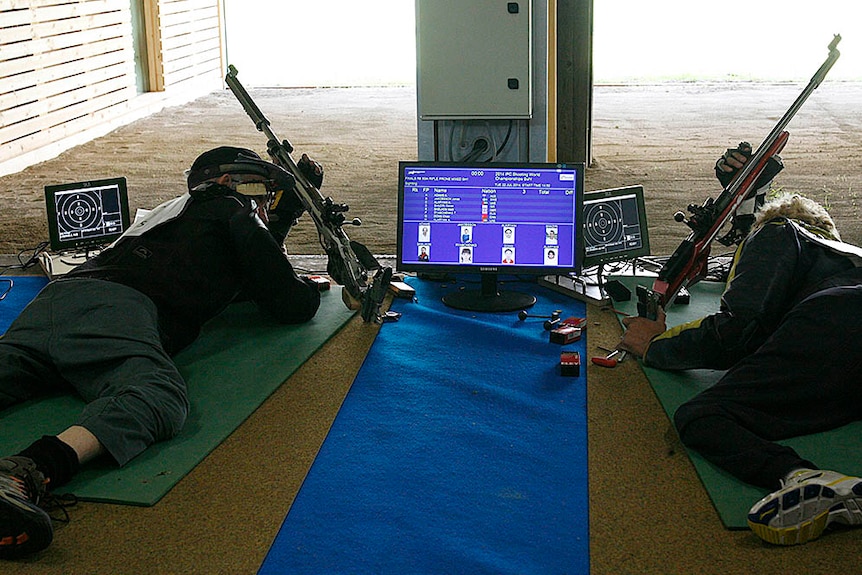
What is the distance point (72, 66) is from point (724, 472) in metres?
8.48

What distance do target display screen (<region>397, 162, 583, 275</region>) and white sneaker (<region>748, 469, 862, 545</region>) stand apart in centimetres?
190

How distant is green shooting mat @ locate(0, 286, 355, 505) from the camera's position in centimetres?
271

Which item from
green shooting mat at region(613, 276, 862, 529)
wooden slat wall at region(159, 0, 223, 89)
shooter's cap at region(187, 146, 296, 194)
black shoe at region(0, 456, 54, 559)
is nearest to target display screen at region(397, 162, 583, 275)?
shooter's cap at region(187, 146, 296, 194)

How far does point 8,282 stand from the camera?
4.82 meters

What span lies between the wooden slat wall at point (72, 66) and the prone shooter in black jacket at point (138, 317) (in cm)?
522

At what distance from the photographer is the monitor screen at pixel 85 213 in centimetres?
459

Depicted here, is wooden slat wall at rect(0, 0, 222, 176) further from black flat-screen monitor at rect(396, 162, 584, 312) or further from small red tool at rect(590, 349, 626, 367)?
small red tool at rect(590, 349, 626, 367)

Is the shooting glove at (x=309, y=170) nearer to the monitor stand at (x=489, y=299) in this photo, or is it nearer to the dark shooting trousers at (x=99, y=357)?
the monitor stand at (x=489, y=299)

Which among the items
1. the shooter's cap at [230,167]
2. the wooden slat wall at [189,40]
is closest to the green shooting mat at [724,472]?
the shooter's cap at [230,167]

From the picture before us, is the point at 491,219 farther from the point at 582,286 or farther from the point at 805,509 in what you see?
the point at 805,509

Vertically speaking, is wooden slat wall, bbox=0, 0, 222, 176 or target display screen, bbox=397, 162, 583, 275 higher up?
wooden slat wall, bbox=0, 0, 222, 176

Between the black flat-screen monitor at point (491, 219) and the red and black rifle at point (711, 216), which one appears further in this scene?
the black flat-screen monitor at point (491, 219)

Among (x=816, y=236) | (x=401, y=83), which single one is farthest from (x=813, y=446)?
(x=401, y=83)

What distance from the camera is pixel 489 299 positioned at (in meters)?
4.34
